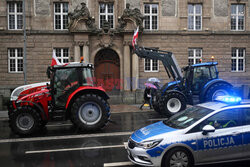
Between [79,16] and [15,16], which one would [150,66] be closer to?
[79,16]

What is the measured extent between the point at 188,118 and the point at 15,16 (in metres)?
19.3

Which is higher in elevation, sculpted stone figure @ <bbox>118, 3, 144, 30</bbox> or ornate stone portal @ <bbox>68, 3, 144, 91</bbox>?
sculpted stone figure @ <bbox>118, 3, 144, 30</bbox>

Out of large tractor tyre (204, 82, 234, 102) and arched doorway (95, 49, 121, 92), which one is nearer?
large tractor tyre (204, 82, 234, 102)

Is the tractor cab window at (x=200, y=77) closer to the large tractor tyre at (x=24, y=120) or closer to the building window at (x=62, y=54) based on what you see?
the large tractor tyre at (x=24, y=120)

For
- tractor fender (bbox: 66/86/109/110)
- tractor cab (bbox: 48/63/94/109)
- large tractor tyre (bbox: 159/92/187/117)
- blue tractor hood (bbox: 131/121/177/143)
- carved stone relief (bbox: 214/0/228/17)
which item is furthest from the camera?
Answer: carved stone relief (bbox: 214/0/228/17)

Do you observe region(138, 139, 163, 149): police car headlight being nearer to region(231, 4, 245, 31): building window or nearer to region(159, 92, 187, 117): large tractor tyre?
region(159, 92, 187, 117): large tractor tyre

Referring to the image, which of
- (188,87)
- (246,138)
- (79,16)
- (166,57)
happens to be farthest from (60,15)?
(246,138)

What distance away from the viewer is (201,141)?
5242 millimetres

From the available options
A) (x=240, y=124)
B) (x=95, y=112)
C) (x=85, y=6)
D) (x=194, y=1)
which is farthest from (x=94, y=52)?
(x=240, y=124)

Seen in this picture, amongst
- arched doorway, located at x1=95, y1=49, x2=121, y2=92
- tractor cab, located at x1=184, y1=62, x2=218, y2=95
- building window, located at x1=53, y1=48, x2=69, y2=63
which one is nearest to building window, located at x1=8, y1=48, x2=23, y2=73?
building window, located at x1=53, y1=48, x2=69, y2=63

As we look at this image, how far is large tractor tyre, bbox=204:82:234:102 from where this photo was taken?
12852mm

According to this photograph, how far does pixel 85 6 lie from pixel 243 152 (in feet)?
58.6

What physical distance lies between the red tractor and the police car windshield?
150 inches

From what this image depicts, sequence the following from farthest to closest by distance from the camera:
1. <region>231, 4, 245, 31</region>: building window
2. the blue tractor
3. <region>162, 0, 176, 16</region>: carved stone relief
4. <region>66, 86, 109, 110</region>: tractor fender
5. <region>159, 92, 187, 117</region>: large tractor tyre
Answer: <region>231, 4, 245, 31</region>: building window < <region>162, 0, 176, 16</region>: carved stone relief < the blue tractor < <region>159, 92, 187, 117</region>: large tractor tyre < <region>66, 86, 109, 110</region>: tractor fender
